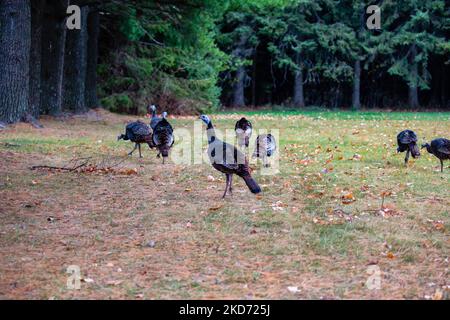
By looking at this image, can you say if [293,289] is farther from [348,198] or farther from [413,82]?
[413,82]

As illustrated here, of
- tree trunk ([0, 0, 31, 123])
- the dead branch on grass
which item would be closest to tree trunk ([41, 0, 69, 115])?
tree trunk ([0, 0, 31, 123])

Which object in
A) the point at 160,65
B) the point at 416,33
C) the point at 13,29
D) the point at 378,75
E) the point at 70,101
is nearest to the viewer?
the point at 13,29

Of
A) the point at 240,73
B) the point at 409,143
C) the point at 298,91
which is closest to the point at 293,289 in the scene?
the point at 409,143

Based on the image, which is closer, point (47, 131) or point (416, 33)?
point (47, 131)

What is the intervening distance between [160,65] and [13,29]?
12011mm

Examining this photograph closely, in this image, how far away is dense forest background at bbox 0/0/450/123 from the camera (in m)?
18.8

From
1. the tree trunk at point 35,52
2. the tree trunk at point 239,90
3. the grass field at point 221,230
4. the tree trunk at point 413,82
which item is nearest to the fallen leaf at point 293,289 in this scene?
the grass field at point 221,230

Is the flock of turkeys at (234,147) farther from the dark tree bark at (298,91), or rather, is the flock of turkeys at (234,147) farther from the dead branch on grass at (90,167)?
the dark tree bark at (298,91)

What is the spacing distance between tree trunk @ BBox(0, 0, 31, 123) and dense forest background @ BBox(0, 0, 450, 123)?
26 millimetres

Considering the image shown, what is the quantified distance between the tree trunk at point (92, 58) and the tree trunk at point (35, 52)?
4.85 m
